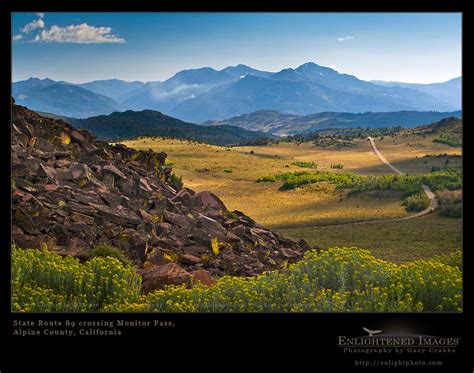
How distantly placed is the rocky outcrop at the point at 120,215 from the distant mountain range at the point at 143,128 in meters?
35.3

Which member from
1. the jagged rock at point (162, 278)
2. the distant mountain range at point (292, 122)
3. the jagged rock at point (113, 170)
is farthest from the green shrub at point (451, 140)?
the distant mountain range at point (292, 122)

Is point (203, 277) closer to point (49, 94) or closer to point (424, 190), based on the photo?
point (49, 94)

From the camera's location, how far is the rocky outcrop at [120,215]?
9219 millimetres

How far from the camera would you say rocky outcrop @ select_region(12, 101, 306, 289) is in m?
9.22
